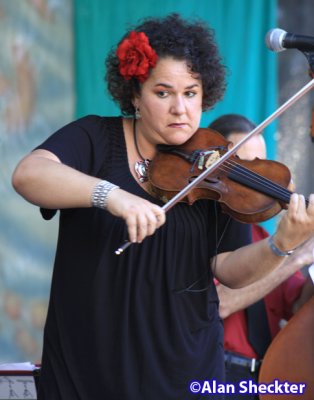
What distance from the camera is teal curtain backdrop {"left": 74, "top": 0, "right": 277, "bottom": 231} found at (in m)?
3.34

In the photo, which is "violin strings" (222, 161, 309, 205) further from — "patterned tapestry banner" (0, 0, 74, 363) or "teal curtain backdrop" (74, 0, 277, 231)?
"patterned tapestry banner" (0, 0, 74, 363)

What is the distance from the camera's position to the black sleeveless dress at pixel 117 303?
6.09ft

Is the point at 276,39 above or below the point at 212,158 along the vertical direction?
above

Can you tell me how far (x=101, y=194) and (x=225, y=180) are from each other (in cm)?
45

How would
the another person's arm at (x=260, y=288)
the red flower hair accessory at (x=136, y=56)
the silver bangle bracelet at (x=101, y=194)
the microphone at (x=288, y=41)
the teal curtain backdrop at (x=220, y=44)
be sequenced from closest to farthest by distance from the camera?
the silver bangle bracelet at (x=101, y=194) → the microphone at (x=288, y=41) → the red flower hair accessory at (x=136, y=56) → the another person's arm at (x=260, y=288) → the teal curtain backdrop at (x=220, y=44)

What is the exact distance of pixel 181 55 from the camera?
6.48 feet

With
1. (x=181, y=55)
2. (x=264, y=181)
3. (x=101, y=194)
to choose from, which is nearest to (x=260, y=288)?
(x=264, y=181)

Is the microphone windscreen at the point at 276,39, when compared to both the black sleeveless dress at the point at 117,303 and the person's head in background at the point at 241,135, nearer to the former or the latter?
the black sleeveless dress at the point at 117,303

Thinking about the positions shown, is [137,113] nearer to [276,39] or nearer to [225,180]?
[225,180]

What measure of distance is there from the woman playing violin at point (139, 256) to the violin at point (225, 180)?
0.04 meters

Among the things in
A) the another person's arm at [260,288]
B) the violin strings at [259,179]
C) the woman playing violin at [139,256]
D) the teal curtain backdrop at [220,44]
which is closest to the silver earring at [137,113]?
the woman playing violin at [139,256]

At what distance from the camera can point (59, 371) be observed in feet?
6.17

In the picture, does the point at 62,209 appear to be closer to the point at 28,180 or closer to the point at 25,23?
the point at 28,180

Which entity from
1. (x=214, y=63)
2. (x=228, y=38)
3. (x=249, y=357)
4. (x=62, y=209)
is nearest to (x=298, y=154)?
(x=228, y=38)
